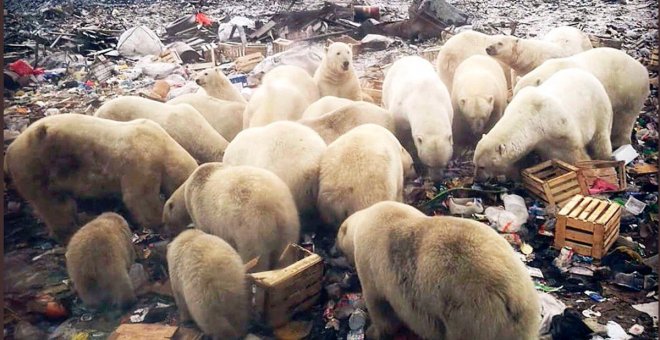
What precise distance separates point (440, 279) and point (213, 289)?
4.08 feet

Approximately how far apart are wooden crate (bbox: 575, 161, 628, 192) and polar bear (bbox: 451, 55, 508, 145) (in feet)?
3.78

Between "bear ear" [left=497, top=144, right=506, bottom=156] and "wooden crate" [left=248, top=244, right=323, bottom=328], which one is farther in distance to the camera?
"bear ear" [left=497, top=144, right=506, bottom=156]

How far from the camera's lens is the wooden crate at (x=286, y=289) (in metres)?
3.32

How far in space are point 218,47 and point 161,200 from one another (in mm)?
1450

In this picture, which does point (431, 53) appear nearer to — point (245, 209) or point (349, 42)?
point (349, 42)

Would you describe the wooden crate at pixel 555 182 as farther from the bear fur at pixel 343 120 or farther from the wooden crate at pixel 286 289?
the wooden crate at pixel 286 289

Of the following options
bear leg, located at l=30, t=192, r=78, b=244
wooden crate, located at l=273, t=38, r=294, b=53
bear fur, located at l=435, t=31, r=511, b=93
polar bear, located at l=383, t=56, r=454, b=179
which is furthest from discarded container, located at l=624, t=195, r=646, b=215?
bear leg, located at l=30, t=192, r=78, b=244

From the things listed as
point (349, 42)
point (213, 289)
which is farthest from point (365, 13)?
point (213, 289)

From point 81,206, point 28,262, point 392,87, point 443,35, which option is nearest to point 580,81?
point 443,35

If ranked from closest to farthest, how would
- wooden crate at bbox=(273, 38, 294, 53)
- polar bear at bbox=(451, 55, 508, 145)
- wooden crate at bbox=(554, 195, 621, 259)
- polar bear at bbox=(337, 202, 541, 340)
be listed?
polar bear at bbox=(337, 202, 541, 340) < wooden crate at bbox=(554, 195, 621, 259) < wooden crate at bbox=(273, 38, 294, 53) < polar bear at bbox=(451, 55, 508, 145)

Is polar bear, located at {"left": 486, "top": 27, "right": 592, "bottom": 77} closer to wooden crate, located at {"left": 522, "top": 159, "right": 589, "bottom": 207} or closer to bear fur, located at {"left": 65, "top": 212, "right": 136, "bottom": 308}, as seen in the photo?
wooden crate, located at {"left": 522, "top": 159, "right": 589, "bottom": 207}

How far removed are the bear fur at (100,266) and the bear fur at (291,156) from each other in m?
1.00

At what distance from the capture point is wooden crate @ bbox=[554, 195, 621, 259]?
3.55 meters

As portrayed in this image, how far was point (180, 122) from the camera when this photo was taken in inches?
193
